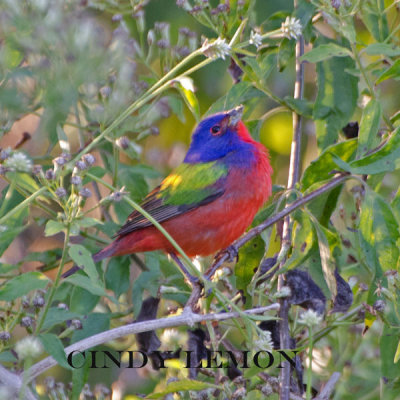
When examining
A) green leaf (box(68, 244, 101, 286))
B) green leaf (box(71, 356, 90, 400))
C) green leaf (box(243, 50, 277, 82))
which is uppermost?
green leaf (box(243, 50, 277, 82))

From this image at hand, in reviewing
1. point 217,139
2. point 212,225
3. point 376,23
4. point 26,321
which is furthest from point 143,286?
point 376,23

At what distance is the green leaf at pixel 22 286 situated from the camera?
298 cm

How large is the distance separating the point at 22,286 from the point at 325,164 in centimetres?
167

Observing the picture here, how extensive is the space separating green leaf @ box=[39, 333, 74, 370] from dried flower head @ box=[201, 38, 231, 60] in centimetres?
141

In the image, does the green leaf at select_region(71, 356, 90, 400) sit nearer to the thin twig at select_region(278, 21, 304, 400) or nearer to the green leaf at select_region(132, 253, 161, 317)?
the green leaf at select_region(132, 253, 161, 317)

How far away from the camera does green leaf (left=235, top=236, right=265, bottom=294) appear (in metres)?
4.08

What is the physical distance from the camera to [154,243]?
4.68m

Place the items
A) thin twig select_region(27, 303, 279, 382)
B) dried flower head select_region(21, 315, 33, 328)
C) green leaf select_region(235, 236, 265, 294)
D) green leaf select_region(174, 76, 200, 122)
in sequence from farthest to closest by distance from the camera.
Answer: green leaf select_region(235, 236, 265, 294)
green leaf select_region(174, 76, 200, 122)
dried flower head select_region(21, 315, 33, 328)
thin twig select_region(27, 303, 279, 382)

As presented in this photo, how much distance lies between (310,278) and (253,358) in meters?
0.96

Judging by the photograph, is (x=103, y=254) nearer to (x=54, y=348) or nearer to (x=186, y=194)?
(x=186, y=194)

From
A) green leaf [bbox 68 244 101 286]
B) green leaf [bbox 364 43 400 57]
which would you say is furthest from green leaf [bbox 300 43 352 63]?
A: green leaf [bbox 68 244 101 286]

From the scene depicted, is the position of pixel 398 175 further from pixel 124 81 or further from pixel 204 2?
pixel 124 81

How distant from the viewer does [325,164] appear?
372 centimetres

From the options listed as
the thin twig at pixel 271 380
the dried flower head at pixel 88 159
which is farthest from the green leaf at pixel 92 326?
the dried flower head at pixel 88 159
